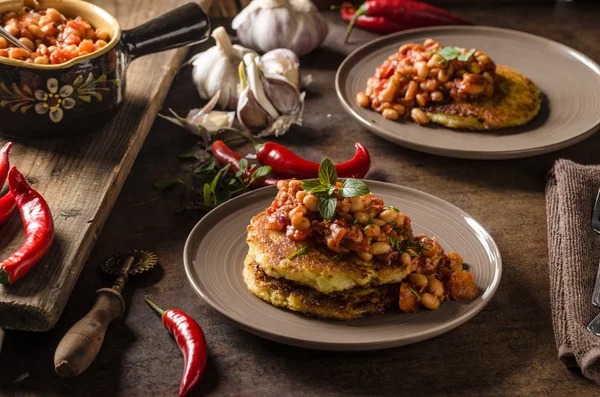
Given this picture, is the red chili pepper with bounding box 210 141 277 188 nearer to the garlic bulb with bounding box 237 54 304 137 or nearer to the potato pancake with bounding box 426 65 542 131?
the garlic bulb with bounding box 237 54 304 137

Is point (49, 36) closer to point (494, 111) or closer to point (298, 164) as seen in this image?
point (298, 164)

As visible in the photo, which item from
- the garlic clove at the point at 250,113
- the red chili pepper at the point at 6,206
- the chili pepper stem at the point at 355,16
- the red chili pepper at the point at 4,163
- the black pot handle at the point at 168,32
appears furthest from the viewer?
the chili pepper stem at the point at 355,16

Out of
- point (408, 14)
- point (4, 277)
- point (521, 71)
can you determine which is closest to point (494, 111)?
point (521, 71)

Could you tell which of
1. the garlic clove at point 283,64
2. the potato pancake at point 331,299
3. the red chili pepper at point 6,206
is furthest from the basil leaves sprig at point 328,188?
the garlic clove at point 283,64

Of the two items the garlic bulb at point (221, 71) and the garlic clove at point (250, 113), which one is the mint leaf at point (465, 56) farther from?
the garlic bulb at point (221, 71)

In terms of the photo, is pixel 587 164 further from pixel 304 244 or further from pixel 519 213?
pixel 304 244

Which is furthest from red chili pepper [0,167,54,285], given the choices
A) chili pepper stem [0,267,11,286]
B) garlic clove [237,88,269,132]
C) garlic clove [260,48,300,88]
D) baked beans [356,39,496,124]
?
baked beans [356,39,496,124]

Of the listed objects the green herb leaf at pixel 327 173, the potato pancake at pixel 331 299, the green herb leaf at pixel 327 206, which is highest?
the green herb leaf at pixel 327 173
